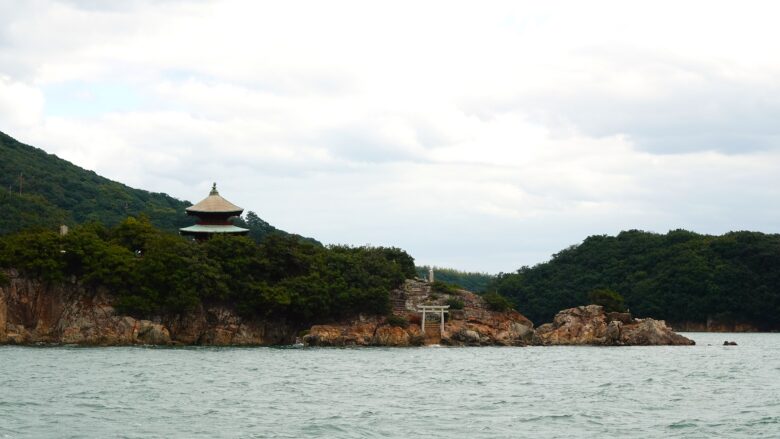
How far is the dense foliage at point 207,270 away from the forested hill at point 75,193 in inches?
1437

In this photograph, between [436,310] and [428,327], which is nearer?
[428,327]

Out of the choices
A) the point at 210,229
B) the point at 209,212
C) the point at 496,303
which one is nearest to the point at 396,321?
the point at 496,303

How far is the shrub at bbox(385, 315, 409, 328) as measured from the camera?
68.2m

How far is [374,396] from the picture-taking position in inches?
1389

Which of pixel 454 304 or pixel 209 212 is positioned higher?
pixel 209 212

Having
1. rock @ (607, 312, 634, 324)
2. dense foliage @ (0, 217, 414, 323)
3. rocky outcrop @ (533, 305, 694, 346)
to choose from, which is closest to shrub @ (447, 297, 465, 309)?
dense foliage @ (0, 217, 414, 323)

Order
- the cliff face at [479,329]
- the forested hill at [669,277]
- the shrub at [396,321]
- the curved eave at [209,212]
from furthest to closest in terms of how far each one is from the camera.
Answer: the forested hill at [669,277] < the curved eave at [209,212] < the shrub at [396,321] < the cliff face at [479,329]

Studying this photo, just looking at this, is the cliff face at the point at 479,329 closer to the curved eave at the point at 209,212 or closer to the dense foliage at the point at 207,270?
the dense foliage at the point at 207,270

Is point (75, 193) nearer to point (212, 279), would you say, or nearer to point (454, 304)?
point (212, 279)

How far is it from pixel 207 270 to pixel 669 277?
5832cm

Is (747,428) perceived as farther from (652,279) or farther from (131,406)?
(652,279)

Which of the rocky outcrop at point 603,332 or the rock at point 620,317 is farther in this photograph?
the rock at point 620,317

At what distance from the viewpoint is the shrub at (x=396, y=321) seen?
68.2 meters

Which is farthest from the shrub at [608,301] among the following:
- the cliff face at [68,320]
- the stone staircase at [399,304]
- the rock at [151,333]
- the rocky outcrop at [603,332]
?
the rock at [151,333]
